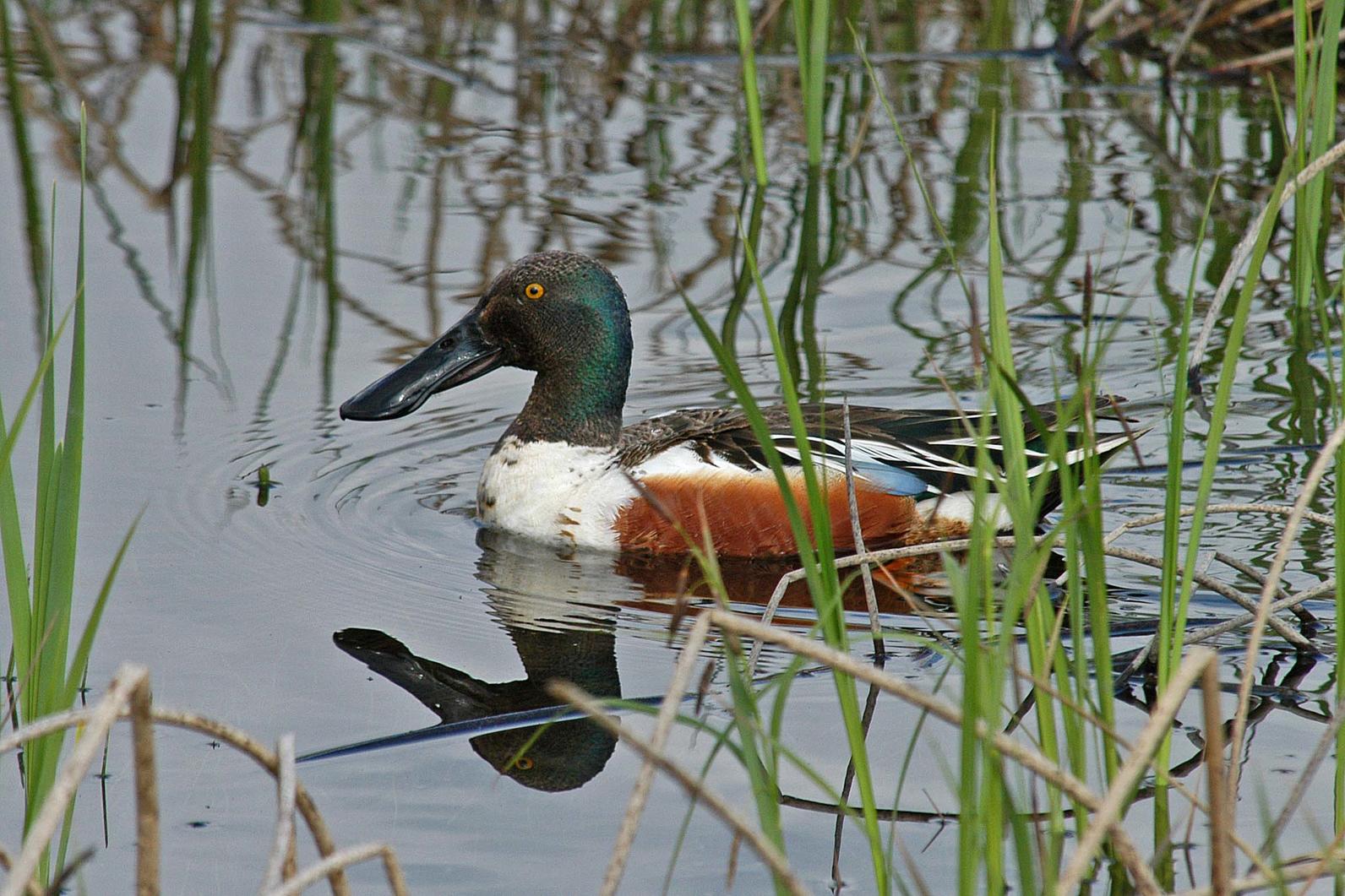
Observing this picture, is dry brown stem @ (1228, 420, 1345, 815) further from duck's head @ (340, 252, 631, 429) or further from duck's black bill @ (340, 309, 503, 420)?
duck's black bill @ (340, 309, 503, 420)

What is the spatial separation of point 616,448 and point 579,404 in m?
0.21

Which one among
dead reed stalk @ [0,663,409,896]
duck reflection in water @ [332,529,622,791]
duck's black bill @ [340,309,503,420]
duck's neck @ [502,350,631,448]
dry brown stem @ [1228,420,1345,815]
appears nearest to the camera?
Answer: dead reed stalk @ [0,663,409,896]

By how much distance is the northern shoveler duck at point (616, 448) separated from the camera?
5867mm

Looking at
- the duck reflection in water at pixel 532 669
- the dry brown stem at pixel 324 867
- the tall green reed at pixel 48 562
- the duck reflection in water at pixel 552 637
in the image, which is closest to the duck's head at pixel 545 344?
the duck reflection in water at pixel 552 637

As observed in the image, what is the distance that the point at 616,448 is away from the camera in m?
6.39

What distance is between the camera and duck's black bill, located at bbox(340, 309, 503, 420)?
6.17 m

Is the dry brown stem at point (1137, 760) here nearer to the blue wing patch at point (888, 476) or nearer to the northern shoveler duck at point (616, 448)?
the northern shoveler duck at point (616, 448)

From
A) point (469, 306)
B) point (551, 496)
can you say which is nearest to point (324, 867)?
point (551, 496)

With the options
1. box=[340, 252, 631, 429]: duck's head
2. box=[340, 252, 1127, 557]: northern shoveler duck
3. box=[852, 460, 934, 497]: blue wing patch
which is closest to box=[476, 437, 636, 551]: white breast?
box=[340, 252, 1127, 557]: northern shoveler duck

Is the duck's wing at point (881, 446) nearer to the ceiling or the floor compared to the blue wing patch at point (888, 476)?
nearer to the ceiling

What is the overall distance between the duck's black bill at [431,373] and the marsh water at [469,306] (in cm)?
29

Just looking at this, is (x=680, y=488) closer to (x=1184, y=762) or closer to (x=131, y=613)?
(x=131, y=613)

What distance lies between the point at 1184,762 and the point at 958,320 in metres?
3.80

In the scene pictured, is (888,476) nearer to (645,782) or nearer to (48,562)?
(48,562)
